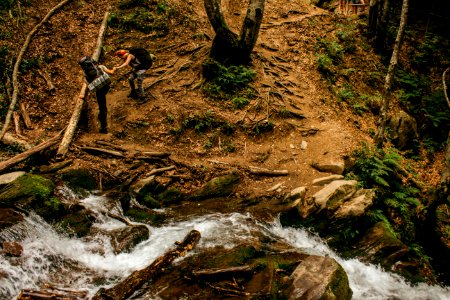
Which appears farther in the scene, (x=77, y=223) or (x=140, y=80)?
(x=140, y=80)

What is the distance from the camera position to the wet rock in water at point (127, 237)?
5.72 metres

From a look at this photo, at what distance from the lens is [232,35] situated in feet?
34.9

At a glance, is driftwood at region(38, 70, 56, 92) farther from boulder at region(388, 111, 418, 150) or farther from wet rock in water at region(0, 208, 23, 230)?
boulder at region(388, 111, 418, 150)

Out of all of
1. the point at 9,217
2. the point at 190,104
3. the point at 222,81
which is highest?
the point at 222,81

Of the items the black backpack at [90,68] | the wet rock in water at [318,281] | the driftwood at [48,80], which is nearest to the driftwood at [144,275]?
the wet rock in water at [318,281]

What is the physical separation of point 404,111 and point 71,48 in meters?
12.7

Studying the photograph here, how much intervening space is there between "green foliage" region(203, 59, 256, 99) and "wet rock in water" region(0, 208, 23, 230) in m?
6.54

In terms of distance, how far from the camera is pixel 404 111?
11.9m

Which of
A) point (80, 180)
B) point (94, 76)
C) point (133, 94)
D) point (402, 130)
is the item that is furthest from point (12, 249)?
point (402, 130)

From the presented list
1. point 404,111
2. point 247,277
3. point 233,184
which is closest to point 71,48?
point 233,184

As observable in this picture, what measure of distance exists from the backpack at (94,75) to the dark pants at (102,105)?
0.21 meters

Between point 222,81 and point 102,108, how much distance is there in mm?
4140

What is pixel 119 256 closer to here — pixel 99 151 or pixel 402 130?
pixel 99 151

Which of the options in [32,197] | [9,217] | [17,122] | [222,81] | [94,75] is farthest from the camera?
[222,81]
